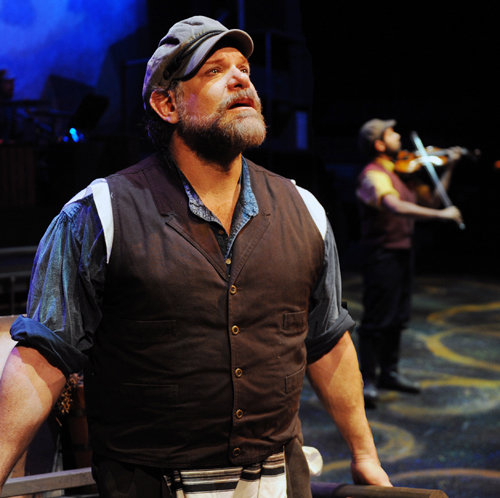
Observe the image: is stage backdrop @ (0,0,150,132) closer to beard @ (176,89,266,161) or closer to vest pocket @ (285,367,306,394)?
beard @ (176,89,266,161)

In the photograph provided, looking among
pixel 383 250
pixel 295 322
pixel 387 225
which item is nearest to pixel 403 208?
pixel 387 225

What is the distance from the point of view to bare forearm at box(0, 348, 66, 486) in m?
1.34

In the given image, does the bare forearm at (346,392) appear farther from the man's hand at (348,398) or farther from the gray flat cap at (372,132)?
the gray flat cap at (372,132)

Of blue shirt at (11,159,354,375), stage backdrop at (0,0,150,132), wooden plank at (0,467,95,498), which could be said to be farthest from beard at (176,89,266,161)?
stage backdrop at (0,0,150,132)

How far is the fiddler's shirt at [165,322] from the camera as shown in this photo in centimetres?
142

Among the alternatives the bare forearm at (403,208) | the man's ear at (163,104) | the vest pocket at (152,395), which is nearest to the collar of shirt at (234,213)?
the man's ear at (163,104)

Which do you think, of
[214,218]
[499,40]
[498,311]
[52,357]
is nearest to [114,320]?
[52,357]

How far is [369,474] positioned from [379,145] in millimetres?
3317

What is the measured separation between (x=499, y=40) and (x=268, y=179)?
9933 mm

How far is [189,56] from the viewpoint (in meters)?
1.57

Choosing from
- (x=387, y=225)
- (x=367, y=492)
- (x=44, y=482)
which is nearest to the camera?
(x=367, y=492)

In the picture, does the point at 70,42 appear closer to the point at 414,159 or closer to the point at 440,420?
the point at 414,159

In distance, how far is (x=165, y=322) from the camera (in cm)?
143

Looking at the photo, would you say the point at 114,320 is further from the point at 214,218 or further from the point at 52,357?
the point at 214,218
